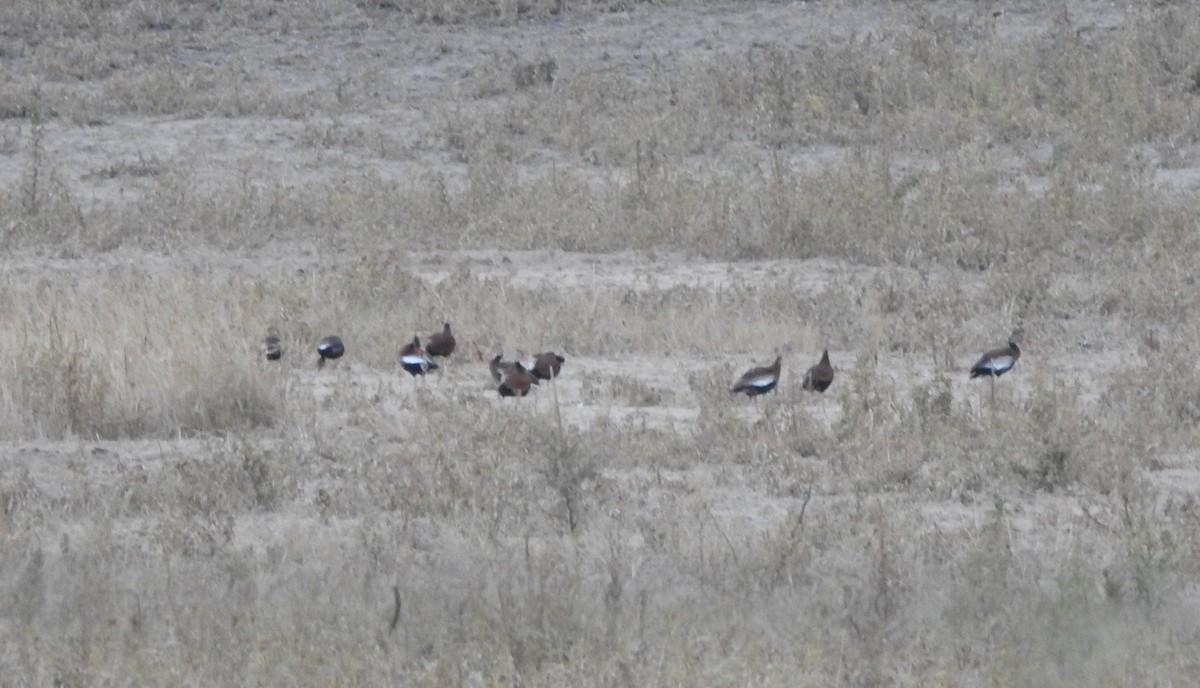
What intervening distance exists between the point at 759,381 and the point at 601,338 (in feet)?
6.21

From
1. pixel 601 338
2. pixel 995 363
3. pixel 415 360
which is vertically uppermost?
pixel 415 360

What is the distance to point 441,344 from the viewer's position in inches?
389

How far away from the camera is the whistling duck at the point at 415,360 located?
950 centimetres

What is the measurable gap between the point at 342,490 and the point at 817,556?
2062mm

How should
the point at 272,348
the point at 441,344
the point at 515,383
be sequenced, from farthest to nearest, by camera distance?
1. the point at 441,344
2. the point at 272,348
3. the point at 515,383

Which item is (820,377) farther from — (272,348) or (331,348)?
(272,348)

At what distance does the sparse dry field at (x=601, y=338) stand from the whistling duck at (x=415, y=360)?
5.9 inches

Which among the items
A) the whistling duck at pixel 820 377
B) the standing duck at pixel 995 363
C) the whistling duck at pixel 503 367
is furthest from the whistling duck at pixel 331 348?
the standing duck at pixel 995 363

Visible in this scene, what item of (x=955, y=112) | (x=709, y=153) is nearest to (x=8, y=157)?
(x=709, y=153)

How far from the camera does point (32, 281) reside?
1245cm

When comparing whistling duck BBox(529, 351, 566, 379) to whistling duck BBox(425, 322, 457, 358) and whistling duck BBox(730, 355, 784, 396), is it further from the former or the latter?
whistling duck BBox(730, 355, 784, 396)

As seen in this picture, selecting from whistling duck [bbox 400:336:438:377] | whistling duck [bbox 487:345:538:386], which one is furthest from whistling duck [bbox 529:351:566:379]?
whistling duck [bbox 400:336:438:377]

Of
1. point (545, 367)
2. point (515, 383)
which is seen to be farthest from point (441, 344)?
point (515, 383)

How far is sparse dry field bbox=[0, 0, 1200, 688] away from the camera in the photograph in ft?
19.1
